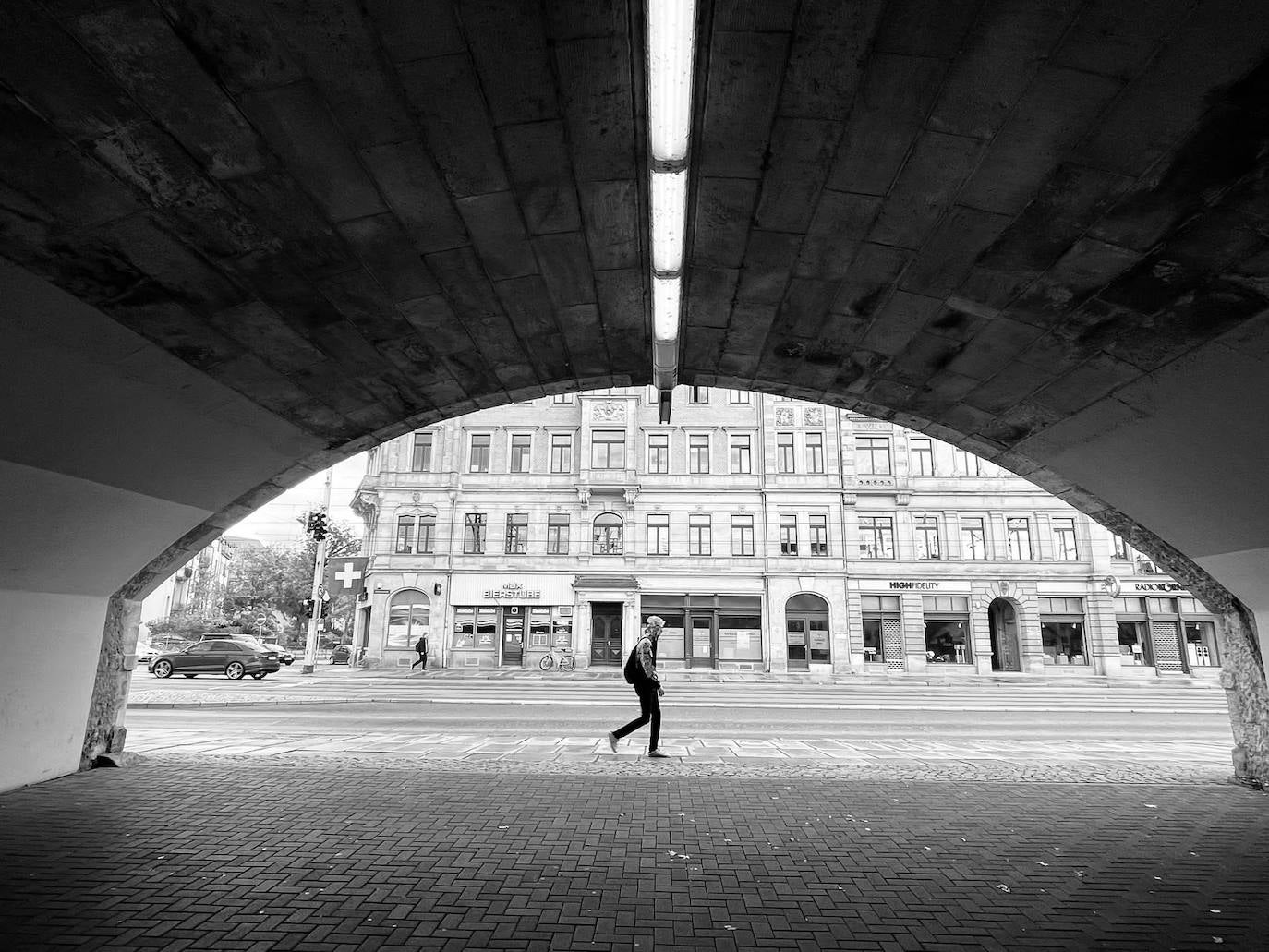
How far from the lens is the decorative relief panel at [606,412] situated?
37312 millimetres

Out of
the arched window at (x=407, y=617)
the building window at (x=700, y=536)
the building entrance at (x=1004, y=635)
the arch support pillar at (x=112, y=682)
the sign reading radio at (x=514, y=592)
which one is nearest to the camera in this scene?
the arch support pillar at (x=112, y=682)

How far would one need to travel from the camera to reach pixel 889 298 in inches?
269

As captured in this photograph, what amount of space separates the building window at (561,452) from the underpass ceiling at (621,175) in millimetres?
29697

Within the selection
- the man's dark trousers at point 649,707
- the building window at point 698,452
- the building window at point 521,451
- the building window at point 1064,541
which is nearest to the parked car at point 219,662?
the building window at point 521,451

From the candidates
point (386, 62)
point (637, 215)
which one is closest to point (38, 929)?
point (386, 62)

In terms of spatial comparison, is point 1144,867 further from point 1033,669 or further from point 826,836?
point 1033,669

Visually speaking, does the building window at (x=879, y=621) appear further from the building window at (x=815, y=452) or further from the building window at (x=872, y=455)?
the building window at (x=815, y=452)

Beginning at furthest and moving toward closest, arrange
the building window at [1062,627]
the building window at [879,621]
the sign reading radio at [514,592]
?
the sign reading radio at [514,592]
the building window at [1062,627]
the building window at [879,621]

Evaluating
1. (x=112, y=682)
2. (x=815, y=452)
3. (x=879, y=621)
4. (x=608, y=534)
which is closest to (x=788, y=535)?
(x=815, y=452)

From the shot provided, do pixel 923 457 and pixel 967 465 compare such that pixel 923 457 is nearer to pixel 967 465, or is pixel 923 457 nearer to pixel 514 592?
pixel 967 465

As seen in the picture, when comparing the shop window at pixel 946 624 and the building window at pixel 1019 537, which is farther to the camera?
the building window at pixel 1019 537

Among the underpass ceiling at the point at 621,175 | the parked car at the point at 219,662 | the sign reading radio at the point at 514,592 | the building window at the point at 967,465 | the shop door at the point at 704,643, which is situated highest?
the building window at the point at 967,465

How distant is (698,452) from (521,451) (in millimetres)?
9070

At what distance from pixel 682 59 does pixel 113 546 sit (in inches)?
303
